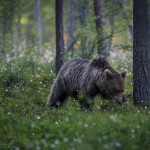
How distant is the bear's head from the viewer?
10.5m

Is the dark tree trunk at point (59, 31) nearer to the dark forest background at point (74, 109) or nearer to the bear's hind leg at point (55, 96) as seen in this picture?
the dark forest background at point (74, 109)

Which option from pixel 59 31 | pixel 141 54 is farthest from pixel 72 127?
pixel 59 31

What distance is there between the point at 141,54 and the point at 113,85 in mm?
1015

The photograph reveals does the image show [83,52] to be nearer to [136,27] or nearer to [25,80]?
[25,80]

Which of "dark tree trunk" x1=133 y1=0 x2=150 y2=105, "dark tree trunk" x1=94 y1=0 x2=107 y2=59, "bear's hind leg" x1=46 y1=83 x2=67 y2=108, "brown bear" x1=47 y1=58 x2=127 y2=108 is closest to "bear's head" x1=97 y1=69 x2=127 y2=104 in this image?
"brown bear" x1=47 y1=58 x2=127 y2=108

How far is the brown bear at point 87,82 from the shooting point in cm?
1059

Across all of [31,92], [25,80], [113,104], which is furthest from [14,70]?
[113,104]

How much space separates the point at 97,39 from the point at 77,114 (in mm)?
7302

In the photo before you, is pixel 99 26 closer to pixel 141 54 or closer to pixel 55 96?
pixel 55 96

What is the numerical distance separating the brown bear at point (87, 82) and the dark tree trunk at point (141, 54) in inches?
15.7

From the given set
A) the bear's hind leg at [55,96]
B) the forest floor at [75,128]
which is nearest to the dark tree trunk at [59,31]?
the bear's hind leg at [55,96]

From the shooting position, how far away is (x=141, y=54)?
34.3 feet

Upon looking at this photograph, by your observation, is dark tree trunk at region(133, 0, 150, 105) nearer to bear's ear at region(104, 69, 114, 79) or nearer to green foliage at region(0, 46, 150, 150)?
green foliage at region(0, 46, 150, 150)

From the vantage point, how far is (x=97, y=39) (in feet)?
51.2
